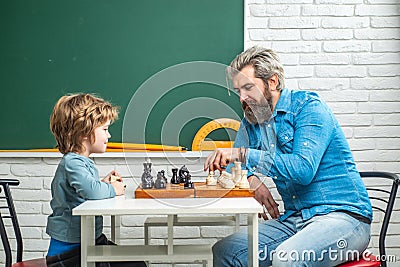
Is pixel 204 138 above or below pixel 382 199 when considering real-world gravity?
above

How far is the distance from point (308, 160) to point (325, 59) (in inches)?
43.1

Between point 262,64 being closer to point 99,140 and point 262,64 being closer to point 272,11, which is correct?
point 99,140

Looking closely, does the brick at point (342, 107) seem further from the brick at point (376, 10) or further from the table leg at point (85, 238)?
the table leg at point (85, 238)

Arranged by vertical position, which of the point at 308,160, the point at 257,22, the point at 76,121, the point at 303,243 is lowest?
the point at 303,243

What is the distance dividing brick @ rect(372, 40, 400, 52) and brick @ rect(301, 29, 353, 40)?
5.0 inches

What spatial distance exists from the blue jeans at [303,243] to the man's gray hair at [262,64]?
1.67 feet

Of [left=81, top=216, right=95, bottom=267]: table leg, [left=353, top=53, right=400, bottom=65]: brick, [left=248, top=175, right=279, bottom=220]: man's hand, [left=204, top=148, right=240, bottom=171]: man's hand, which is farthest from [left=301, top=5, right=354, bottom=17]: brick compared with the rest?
[left=81, top=216, right=95, bottom=267]: table leg

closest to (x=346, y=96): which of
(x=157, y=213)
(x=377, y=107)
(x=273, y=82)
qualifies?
(x=377, y=107)

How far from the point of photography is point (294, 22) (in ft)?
10.4

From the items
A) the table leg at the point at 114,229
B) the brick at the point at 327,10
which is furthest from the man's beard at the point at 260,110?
the brick at the point at 327,10

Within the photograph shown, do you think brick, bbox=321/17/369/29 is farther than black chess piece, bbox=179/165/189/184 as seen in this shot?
Yes

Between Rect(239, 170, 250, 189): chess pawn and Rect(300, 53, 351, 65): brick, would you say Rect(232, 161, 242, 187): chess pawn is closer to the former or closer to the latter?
Rect(239, 170, 250, 189): chess pawn

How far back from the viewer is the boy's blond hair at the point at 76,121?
2.29 metres

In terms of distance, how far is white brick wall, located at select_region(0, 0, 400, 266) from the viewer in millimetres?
3154
